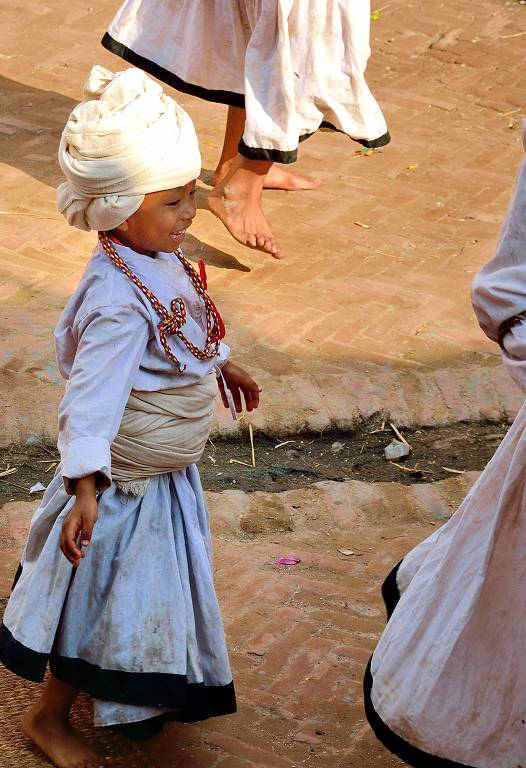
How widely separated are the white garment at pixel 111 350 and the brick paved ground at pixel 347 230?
5.80ft

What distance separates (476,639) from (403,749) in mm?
281

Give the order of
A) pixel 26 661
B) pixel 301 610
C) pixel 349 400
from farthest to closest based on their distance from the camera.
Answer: pixel 349 400 → pixel 301 610 → pixel 26 661

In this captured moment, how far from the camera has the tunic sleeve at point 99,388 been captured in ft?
7.20

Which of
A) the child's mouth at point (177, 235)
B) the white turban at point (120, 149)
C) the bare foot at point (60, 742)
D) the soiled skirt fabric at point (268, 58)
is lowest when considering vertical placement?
the bare foot at point (60, 742)

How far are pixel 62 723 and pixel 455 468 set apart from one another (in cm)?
210

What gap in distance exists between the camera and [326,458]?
4.27m

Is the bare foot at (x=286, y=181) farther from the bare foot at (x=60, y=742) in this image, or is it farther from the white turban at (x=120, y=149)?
the bare foot at (x=60, y=742)

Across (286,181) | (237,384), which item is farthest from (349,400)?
(286,181)

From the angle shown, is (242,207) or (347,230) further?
(347,230)

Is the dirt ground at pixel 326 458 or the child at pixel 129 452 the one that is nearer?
the child at pixel 129 452

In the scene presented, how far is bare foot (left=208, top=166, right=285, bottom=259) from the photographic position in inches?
205

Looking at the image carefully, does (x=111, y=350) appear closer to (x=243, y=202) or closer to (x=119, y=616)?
(x=119, y=616)

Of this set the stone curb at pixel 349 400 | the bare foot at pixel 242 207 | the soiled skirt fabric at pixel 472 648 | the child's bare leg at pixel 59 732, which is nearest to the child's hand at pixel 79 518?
the child's bare leg at pixel 59 732

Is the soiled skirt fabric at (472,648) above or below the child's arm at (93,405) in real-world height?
below
